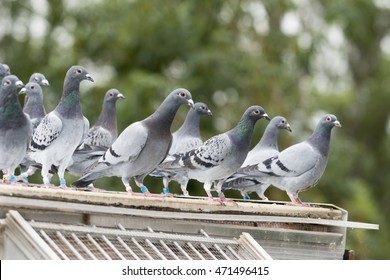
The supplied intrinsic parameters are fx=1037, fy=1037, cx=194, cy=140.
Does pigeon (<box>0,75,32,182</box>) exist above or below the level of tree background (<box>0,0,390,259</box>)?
below

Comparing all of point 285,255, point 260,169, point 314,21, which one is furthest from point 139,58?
point 285,255

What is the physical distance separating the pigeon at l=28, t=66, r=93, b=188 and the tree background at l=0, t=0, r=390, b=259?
11.2 metres

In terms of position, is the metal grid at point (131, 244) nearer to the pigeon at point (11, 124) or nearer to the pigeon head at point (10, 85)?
the pigeon at point (11, 124)

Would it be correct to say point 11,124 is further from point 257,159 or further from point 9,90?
point 257,159

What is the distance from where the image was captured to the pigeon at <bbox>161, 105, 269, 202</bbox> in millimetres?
11766

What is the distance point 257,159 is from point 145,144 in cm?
245

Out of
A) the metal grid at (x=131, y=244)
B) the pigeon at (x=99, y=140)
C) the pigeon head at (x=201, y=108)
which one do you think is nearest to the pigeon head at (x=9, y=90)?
the metal grid at (x=131, y=244)

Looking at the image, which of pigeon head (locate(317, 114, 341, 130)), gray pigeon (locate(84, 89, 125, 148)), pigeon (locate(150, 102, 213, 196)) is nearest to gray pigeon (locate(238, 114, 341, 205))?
pigeon head (locate(317, 114, 341, 130))

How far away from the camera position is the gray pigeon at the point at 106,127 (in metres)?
12.4

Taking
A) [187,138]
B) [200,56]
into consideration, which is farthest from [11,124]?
[200,56]

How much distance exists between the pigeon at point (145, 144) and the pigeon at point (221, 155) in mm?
628

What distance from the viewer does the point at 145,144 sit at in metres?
11.2

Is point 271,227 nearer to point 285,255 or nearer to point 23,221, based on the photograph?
point 285,255

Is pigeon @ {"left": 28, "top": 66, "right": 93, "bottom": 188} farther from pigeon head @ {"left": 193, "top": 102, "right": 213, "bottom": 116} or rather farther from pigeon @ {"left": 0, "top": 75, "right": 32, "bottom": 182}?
pigeon head @ {"left": 193, "top": 102, "right": 213, "bottom": 116}
